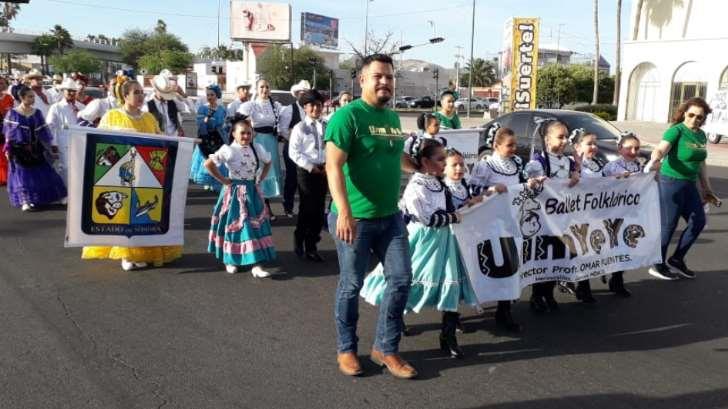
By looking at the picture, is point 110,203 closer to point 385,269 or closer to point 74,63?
point 385,269

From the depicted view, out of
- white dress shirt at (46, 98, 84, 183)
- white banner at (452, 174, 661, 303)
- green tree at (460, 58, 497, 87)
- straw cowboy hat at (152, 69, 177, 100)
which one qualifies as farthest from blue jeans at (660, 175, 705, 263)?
green tree at (460, 58, 497, 87)

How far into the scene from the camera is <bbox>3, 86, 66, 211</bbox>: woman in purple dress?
896 cm

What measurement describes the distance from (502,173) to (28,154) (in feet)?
23.6

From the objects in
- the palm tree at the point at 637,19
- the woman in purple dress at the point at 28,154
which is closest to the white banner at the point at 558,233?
the woman in purple dress at the point at 28,154

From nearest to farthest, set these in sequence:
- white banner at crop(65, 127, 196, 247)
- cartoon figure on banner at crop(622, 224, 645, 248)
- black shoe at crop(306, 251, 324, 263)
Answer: cartoon figure on banner at crop(622, 224, 645, 248)
white banner at crop(65, 127, 196, 247)
black shoe at crop(306, 251, 324, 263)

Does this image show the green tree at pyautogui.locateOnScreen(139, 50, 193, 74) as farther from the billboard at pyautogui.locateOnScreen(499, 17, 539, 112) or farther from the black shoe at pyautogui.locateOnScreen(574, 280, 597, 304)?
the black shoe at pyautogui.locateOnScreen(574, 280, 597, 304)

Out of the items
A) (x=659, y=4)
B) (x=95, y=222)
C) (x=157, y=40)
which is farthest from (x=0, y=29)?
(x=95, y=222)

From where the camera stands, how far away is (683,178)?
6352 millimetres

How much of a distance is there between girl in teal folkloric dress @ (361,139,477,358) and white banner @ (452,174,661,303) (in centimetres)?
12

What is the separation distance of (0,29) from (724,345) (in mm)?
113893

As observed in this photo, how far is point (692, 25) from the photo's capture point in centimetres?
3556

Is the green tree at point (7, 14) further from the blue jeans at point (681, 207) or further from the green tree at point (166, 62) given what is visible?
the blue jeans at point (681, 207)

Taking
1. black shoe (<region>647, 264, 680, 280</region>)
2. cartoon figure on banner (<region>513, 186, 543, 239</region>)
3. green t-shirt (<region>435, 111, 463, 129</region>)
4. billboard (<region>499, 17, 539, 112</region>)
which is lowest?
black shoe (<region>647, 264, 680, 280</region>)

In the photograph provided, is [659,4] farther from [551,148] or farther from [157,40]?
[157,40]
